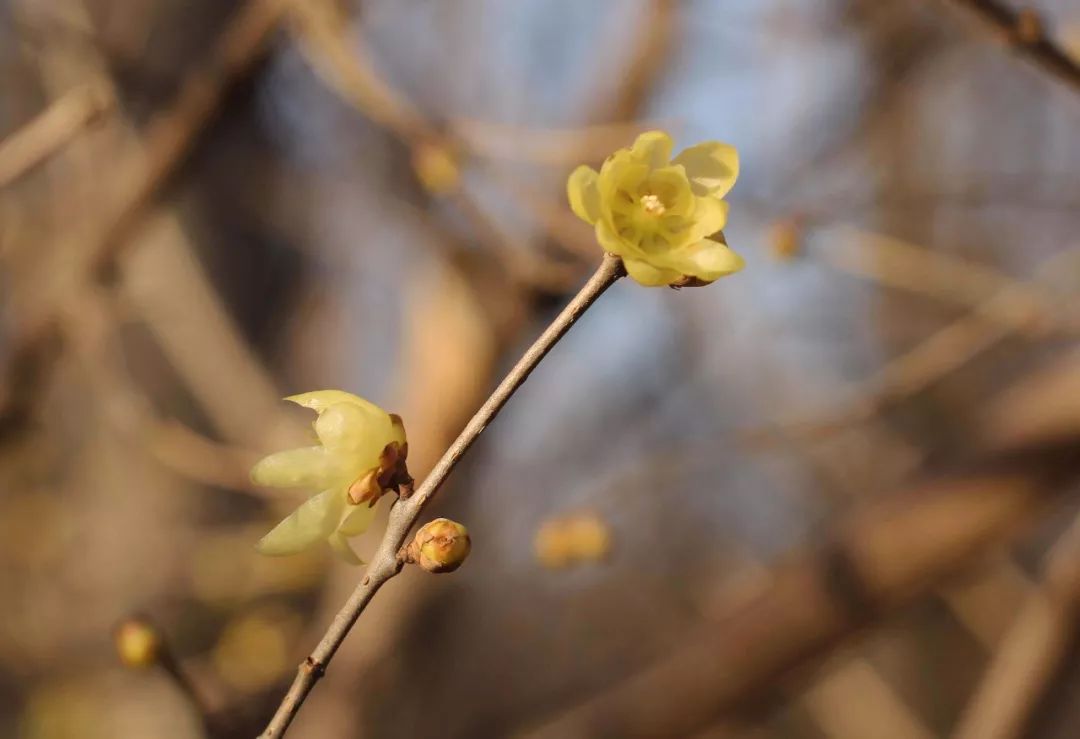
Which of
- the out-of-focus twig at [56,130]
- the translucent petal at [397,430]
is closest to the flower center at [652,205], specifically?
the translucent petal at [397,430]

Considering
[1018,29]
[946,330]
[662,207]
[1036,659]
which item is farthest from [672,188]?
[1036,659]

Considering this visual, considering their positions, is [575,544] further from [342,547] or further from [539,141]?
[539,141]

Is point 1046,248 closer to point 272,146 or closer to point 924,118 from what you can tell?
point 924,118

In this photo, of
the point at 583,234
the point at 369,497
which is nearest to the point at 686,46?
the point at 583,234

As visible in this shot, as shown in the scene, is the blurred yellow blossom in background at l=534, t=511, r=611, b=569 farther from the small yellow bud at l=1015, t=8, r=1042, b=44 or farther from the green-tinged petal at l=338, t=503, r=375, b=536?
the small yellow bud at l=1015, t=8, r=1042, b=44

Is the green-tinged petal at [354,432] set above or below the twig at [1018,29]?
above

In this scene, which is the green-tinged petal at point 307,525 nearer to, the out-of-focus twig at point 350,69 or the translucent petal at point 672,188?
the translucent petal at point 672,188
